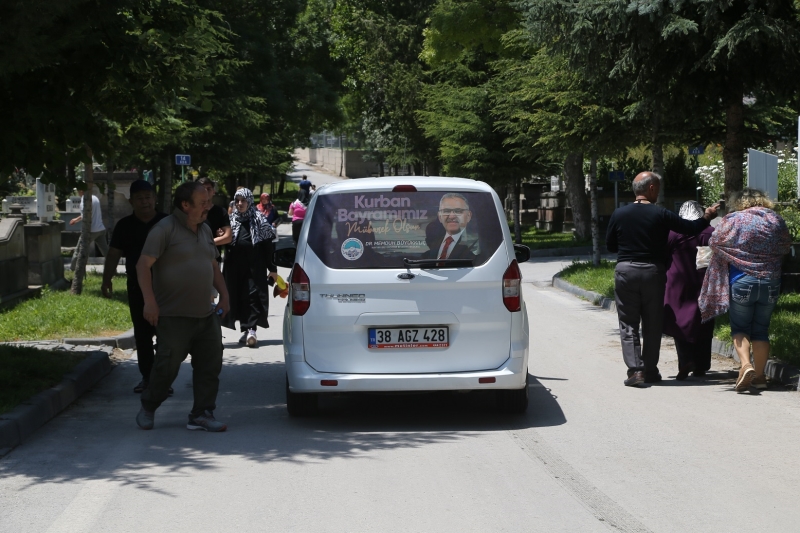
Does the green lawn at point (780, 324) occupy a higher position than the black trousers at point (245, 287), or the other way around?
the black trousers at point (245, 287)

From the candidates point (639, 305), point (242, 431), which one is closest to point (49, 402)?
point (242, 431)

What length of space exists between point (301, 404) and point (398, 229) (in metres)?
1.59

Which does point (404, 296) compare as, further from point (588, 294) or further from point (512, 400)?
point (588, 294)

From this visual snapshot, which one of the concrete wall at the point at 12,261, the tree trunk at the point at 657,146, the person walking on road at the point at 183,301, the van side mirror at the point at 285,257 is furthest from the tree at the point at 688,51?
the concrete wall at the point at 12,261

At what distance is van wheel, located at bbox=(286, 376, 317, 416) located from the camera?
8.21 meters

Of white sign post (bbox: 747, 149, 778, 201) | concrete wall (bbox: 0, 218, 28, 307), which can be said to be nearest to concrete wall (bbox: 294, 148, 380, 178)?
white sign post (bbox: 747, 149, 778, 201)

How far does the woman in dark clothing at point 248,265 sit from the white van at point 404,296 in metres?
4.48

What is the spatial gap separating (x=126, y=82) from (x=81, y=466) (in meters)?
3.48

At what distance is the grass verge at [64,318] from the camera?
1234 cm

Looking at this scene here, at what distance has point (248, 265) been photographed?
40.4 ft

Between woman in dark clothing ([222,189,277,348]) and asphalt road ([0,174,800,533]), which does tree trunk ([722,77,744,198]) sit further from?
woman in dark clothing ([222,189,277,348])

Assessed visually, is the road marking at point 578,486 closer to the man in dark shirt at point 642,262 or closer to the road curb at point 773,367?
the man in dark shirt at point 642,262

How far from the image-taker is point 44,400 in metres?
8.34

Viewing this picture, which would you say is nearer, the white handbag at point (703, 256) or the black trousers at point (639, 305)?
the black trousers at point (639, 305)
